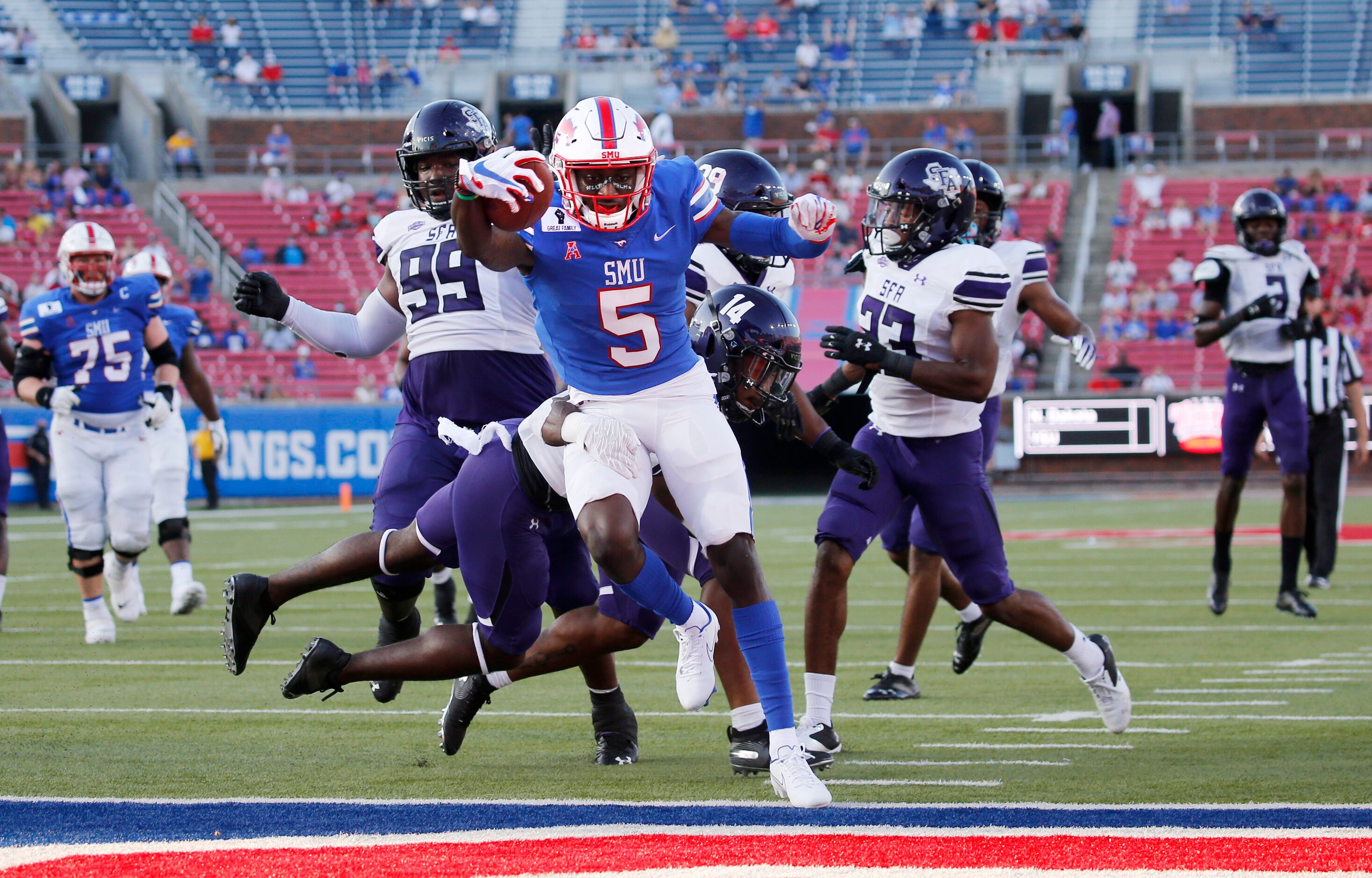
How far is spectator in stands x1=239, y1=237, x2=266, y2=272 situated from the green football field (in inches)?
A: 669

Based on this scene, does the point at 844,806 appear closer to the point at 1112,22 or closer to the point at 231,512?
the point at 231,512

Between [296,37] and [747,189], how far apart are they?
3004 cm

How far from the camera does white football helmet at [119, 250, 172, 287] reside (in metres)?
9.22

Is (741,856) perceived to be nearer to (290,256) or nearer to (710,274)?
(710,274)

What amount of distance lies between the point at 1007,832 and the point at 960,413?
6.61ft

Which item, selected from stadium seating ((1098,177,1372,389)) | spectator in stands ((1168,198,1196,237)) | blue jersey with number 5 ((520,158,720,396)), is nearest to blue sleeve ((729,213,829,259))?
blue jersey with number 5 ((520,158,720,396))

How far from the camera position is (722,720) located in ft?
17.9

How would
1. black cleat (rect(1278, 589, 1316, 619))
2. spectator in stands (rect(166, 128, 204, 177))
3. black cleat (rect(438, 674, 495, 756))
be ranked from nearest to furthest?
black cleat (rect(438, 674, 495, 756))
black cleat (rect(1278, 589, 1316, 619))
spectator in stands (rect(166, 128, 204, 177))

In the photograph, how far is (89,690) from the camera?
235 inches

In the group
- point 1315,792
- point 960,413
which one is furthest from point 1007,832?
point 960,413

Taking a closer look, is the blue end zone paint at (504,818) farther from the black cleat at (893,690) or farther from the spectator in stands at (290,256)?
the spectator in stands at (290,256)

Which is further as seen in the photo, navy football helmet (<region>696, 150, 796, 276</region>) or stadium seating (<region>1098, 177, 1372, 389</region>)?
stadium seating (<region>1098, 177, 1372, 389</region>)

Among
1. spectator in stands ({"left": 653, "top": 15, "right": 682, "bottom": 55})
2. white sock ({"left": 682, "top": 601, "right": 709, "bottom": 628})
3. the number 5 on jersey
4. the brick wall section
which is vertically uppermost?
spectator in stands ({"left": 653, "top": 15, "right": 682, "bottom": 55})

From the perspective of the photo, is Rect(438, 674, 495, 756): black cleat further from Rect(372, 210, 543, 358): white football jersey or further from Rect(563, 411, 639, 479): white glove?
Rect(372, 210, 543, 358): white football jersey
